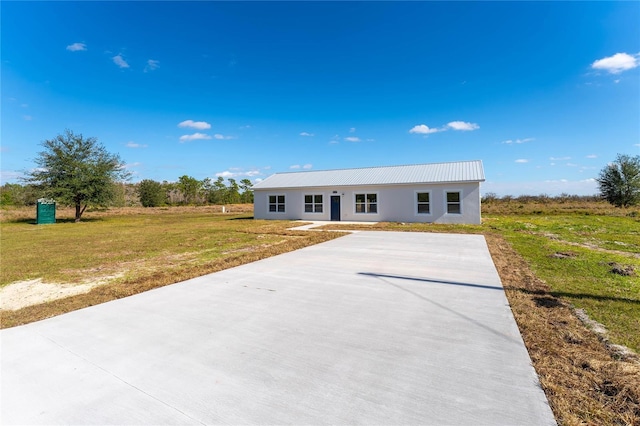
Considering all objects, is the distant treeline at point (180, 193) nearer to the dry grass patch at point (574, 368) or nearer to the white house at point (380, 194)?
the white house at point (380, 194)

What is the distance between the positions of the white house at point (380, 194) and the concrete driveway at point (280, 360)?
1311cm

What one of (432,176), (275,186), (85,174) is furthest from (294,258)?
(85,174)

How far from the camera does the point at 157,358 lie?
2.74 metres

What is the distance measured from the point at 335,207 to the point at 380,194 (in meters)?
3.19

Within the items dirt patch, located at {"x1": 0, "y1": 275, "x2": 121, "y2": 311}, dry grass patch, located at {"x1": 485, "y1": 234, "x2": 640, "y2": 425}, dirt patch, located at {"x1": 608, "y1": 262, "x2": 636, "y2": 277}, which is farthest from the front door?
dry grass patch, located at {"x1": 485, "y1": 234, "x2": 640, "y2": 425}

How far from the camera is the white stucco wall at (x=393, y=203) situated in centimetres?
1658

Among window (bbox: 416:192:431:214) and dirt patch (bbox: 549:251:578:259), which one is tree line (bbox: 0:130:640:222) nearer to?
window (bbox: 416:192:431:214)

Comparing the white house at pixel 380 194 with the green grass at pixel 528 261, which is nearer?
the green grass at pixel 528 261

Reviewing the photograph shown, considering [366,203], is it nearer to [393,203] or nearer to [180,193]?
[393,203]

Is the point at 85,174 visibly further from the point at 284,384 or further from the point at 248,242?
the point at 284,384

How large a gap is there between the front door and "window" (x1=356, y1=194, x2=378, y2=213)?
1.31 meters

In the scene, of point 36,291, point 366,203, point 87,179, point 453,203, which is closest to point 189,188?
point 87,179

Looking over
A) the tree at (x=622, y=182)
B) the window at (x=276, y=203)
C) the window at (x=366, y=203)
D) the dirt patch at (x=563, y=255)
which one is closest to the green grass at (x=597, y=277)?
the dirt patch at (x=563, y=255)

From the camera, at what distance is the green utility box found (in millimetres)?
20203
